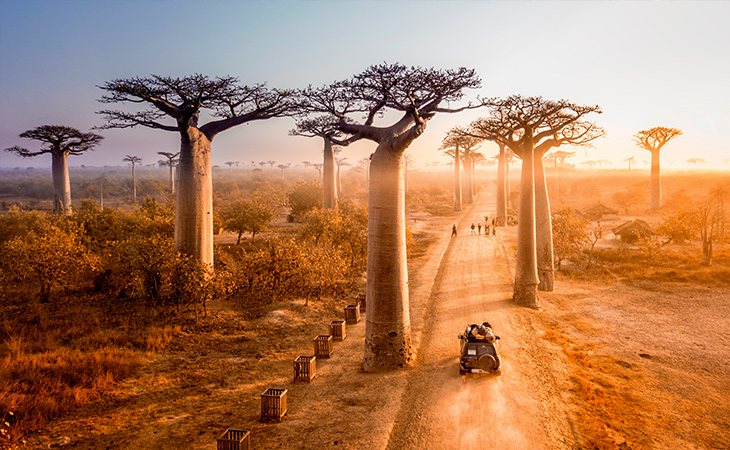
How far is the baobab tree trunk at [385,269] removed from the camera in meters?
9.99

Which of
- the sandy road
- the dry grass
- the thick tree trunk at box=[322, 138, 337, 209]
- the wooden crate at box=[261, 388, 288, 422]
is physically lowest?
the dry grass

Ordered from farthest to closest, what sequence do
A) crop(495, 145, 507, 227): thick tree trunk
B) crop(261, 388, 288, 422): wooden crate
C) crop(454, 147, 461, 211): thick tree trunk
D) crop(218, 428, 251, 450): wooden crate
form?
1. crop(454, 147, 461, 211): thick tree trunk
2. crop(495, 145, 507, 227): thick tree trunk
3. crop(261, 388, 288, 422): wooden crate
4. crop(218, 428, 251, 450): wooden crate

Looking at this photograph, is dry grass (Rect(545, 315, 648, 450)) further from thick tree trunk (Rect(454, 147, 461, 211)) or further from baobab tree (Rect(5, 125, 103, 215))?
thick tree trunk (Rect(454, 147, 461, 211))

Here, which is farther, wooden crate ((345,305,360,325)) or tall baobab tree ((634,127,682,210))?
tall baobab tree ((634,127,682,210))

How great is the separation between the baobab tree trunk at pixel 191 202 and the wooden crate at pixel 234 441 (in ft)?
27.0

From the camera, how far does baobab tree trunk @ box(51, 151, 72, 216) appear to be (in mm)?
26547

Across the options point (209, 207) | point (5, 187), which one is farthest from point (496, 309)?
point (5, 187)

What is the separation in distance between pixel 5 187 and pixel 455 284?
281 feet

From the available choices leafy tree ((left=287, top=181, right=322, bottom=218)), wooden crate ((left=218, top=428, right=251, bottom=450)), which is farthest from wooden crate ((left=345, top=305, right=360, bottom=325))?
leafy tree ((left=287, top=181, right=322, bottom=218))

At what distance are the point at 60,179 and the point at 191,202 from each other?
60.3 ft

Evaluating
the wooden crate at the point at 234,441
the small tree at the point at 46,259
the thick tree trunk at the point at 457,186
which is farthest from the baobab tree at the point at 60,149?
the thick tree trunk at the point at 457,186

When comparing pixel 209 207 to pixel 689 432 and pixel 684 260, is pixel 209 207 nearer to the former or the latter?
pixel 689 432

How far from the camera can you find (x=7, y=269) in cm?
1505

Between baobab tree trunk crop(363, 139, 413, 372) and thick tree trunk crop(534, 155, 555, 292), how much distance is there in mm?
9834
